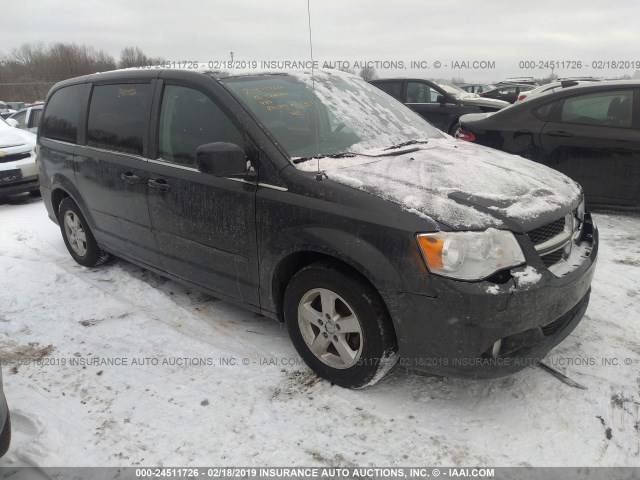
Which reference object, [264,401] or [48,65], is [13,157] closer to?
[264,401]

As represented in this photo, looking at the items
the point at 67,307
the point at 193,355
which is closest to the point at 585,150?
the point at 193,355

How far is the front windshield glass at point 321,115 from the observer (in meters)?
2.97

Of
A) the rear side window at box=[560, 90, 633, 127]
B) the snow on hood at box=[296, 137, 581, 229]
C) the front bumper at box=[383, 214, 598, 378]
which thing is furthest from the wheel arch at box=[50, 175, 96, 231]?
the rear side window at box=[560, 90, 633, 127]

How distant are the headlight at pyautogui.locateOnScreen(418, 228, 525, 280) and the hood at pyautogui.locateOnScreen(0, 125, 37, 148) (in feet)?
27.1

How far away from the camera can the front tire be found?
2.47 metres

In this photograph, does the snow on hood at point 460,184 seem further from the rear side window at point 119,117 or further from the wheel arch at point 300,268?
the rear side window at point 119,117

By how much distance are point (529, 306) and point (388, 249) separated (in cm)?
70

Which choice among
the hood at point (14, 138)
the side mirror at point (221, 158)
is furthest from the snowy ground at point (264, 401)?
the hood at point (14, 138)

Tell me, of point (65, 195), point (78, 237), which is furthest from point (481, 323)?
point (65, 195)

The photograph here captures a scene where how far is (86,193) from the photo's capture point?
431 cm

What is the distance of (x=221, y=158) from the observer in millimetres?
2721

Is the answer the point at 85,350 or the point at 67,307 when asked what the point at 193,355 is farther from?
the point at 67,307

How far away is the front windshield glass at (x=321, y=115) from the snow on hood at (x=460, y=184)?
211 millimetres

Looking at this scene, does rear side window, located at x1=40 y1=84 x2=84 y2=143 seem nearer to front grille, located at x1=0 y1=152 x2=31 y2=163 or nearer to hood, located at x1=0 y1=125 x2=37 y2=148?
front grille, located at x1=0 y1=152 x2=31 y2=163
